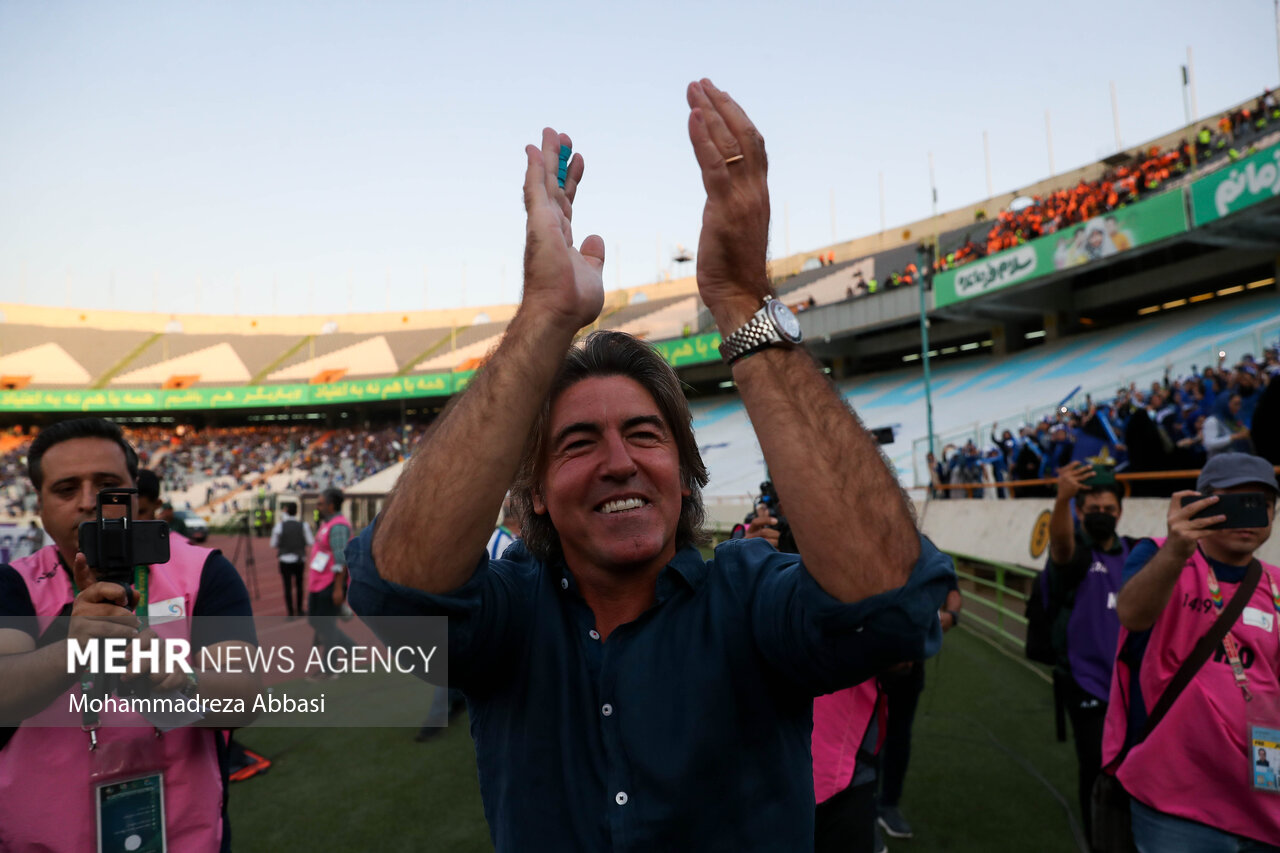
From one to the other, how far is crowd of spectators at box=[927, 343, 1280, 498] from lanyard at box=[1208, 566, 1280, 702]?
16.8 feet

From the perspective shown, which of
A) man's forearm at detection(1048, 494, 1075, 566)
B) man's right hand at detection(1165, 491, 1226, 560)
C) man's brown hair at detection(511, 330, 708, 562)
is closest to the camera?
man's brown hair at detection(511, 330, 708, 562)

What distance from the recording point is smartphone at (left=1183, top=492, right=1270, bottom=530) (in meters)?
2.57

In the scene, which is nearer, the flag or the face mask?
the face mask

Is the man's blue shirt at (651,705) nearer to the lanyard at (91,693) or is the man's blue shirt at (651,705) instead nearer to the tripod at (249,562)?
the lanyard at (91,693)

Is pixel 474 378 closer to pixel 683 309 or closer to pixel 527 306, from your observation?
pixel 527 306

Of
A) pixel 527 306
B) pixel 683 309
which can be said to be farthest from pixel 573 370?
pixel 683 309

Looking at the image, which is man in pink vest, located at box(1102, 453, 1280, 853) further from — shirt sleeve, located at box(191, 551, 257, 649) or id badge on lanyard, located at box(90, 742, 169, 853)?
id badge on lanyard, located at box(90, 742, 169, 853)

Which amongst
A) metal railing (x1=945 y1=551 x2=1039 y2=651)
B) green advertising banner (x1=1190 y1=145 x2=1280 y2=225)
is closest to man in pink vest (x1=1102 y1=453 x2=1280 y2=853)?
metal railing (x1=945 y1=551 x2=1039 y2=651)

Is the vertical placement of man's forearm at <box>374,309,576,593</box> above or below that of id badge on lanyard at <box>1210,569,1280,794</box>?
above

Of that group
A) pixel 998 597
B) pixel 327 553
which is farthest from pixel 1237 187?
pixel 327 553

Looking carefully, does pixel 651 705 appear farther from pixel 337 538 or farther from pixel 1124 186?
pixel 1124 186

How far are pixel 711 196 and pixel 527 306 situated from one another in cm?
35

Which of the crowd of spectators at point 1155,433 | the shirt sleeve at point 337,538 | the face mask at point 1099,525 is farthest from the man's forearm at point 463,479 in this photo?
the crowd of spectators at point 1155,433

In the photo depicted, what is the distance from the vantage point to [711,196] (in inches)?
48.7
